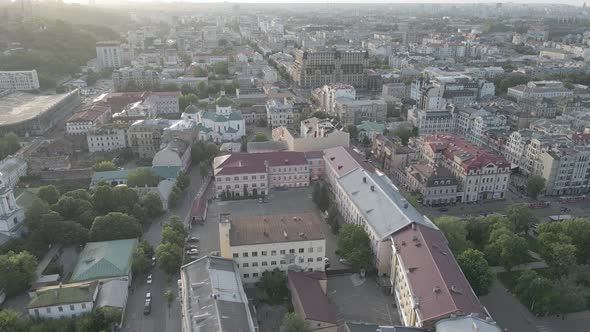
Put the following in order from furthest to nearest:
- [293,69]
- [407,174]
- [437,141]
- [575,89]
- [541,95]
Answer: [293,69]
[575,89]
[541,95]
[437,141]
[407,174]

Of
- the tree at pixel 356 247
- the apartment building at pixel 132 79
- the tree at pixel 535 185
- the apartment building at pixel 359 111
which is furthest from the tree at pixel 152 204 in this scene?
the apartment building at pixel 132 79

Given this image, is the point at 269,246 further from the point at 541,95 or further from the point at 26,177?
the point at 541,95

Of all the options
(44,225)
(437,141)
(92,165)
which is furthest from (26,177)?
(437,141)

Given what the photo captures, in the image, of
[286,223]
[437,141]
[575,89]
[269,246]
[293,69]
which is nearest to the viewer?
[269,246]

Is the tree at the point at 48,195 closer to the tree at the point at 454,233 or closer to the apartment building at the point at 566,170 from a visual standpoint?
the tree at the point at 454,233

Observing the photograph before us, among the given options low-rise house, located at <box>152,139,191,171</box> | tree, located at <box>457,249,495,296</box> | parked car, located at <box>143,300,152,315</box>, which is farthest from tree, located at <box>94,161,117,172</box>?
tree, located at <box>457,249,495,296</box>
